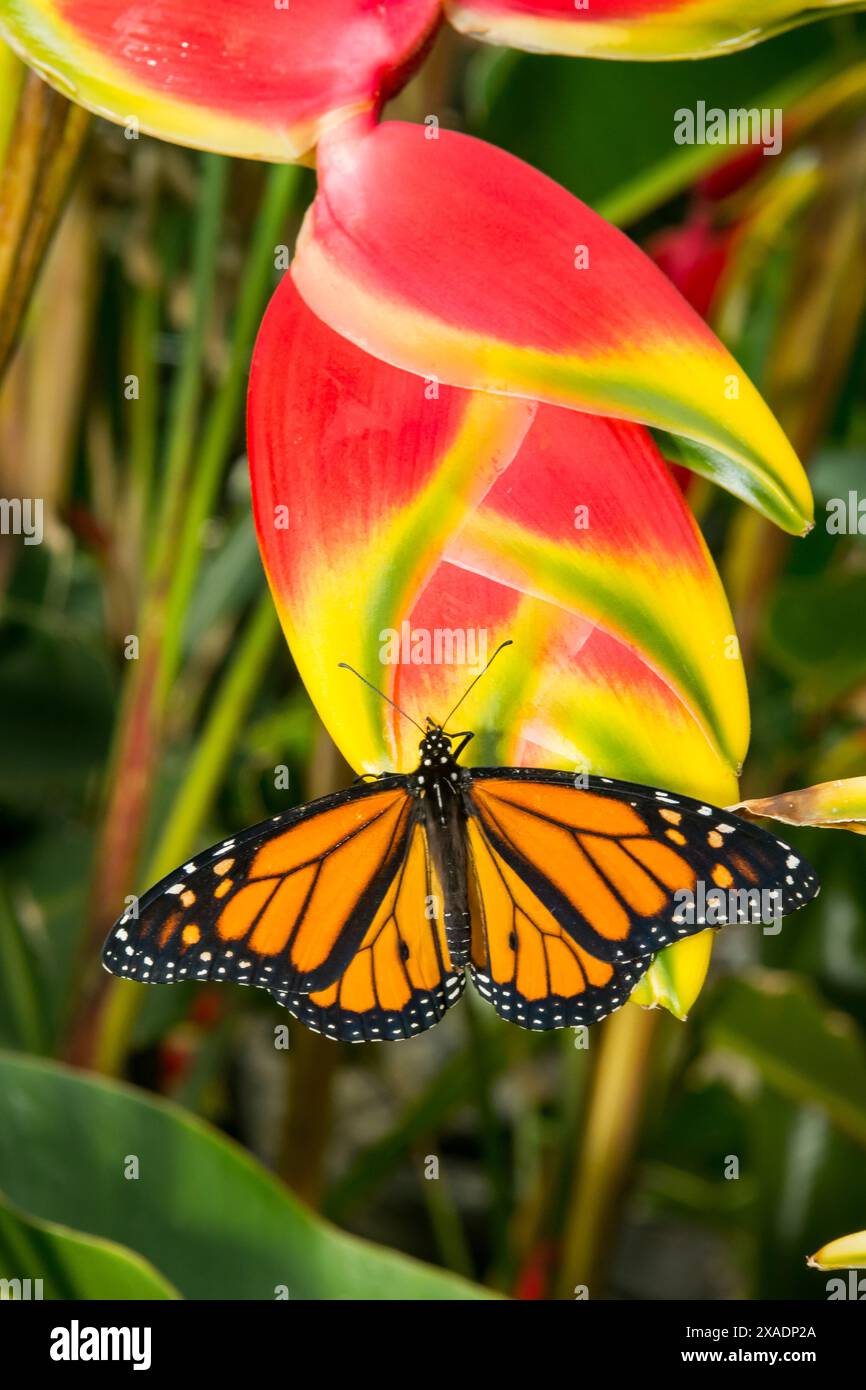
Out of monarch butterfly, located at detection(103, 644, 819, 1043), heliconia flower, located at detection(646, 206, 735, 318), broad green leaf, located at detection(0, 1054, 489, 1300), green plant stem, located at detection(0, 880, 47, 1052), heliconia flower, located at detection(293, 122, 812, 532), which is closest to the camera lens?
heliconia flower, located at detection(293, 122, 812, 532)

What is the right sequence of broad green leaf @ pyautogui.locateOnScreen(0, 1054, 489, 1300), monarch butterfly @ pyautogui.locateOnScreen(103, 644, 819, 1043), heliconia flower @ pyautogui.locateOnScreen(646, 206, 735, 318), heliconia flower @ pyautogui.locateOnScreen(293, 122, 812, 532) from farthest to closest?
heliconia flower @ pyautogui.locateOnScreen(646, 206, 735, 318) < broad green leaf @ pyautogui.locateOnScreen(0, 1054, 489, 1300) < monarch butterfly @ pyautogui.locateOnScreen(103, 644, 819, 1043) < heliconia flower @ pyautogui.locateOnScreen(293, 122, 812, 532)

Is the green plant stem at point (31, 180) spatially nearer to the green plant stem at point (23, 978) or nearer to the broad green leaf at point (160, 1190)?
the broad green leaf at point (160, 1190)

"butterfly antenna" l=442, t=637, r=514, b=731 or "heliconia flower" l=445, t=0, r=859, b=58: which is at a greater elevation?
"heliconia flower" l=445, t=0, r=859, b=58

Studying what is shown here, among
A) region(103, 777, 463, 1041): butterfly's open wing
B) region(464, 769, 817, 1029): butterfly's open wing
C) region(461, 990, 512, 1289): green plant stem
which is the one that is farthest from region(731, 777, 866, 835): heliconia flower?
region(461, 990, 512, 1289): green plant stem

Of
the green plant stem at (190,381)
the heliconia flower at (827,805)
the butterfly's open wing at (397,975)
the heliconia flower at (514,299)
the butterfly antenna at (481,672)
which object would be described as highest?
the green plant stem at (190,381)

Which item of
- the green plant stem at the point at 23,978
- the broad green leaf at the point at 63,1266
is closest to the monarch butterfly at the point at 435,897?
the broad green leaf at the point at 63,1266

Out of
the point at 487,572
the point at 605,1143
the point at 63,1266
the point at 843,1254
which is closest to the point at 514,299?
the point at 487,572

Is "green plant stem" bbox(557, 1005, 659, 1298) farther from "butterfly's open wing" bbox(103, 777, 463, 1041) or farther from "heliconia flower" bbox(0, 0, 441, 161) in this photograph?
"heliconia flower" bbox(0, 0, 441, 161)

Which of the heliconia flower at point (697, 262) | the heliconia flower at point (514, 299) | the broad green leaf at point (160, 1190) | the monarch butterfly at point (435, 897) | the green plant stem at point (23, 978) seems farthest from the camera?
the green plant stem at point (23, 978)
